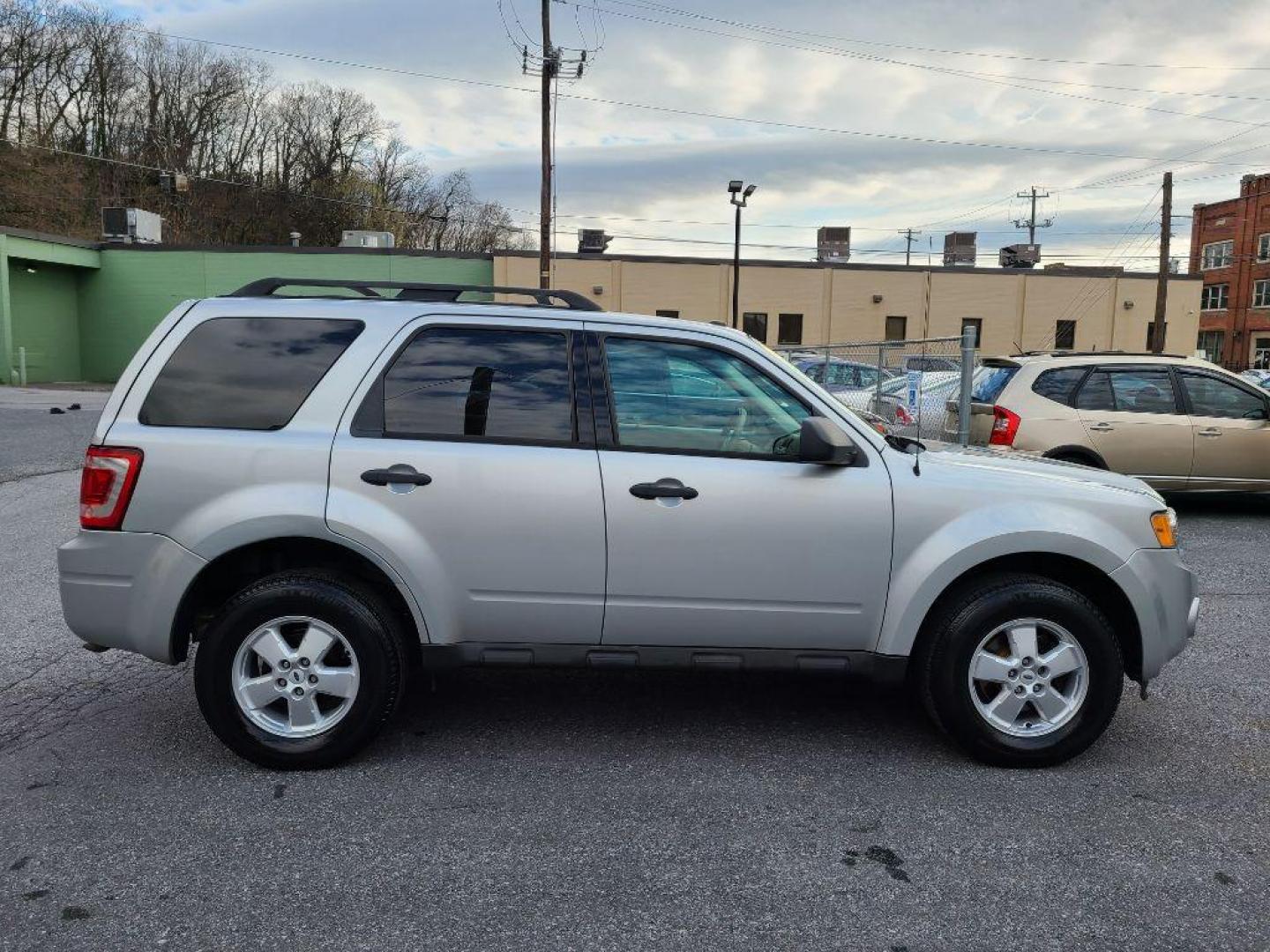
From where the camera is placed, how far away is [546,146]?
88.6ft

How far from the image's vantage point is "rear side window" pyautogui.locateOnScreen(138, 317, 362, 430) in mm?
3865

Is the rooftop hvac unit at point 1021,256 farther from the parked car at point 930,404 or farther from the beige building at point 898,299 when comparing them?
the parked car at point 930,404

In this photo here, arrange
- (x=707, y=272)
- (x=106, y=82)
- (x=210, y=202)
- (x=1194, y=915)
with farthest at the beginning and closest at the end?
(x=210, y=202) < (x=106, y=82) < (x=707, y=272) < (x=1194, y=915)

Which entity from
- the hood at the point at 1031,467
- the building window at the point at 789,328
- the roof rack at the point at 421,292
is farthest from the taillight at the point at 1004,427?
the building window at the point at 789,328

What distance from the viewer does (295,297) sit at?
13.4 feet

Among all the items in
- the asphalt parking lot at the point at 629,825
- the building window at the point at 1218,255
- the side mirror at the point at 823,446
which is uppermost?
the building window at the point at 1218,255

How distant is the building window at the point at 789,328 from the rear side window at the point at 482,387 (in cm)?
3681

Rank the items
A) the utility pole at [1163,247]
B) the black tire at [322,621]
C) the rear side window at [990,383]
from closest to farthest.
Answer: the black tire at [322,621] → the rear side window at [990,383] → the utility pole at [1163,247]

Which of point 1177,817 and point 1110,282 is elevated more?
point 1110,282

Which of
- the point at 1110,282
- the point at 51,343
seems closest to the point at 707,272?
the point at 1110,282

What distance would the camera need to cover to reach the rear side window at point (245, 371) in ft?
12.7

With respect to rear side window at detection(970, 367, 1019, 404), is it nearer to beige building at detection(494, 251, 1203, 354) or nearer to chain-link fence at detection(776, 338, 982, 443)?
chain-link fence at detection(776, 338, 982, 443)

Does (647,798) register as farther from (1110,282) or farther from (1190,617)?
(1110,282)

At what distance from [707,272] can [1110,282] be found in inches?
685
